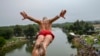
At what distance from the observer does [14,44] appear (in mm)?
49500

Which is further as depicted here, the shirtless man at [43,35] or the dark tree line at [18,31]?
the dark tree line at [18,31]

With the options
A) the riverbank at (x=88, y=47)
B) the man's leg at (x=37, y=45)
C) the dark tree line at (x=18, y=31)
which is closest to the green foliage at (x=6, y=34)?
the dark tree line at (x=18, y=31)

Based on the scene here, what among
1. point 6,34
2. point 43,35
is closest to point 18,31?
point 6,34

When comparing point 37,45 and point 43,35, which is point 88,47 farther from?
point 37,45

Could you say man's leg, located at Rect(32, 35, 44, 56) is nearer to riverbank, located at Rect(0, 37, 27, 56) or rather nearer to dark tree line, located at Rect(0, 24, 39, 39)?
riverbank, located at Rect(0, 37, 27, 56)

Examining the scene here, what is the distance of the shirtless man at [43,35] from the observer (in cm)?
367

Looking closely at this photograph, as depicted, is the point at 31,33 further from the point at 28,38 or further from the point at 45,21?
the point at 45,21

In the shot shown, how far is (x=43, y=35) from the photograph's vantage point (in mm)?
3891

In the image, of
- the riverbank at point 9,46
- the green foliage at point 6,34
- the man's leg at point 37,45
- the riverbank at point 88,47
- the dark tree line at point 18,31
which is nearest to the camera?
the man's leg at point 37,45

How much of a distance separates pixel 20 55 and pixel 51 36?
3136 cm

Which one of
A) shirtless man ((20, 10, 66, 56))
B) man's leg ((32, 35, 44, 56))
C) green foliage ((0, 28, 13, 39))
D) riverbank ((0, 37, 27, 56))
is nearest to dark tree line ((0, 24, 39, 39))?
green foliage ((0, 28, 13, 39))

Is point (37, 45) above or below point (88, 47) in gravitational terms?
above

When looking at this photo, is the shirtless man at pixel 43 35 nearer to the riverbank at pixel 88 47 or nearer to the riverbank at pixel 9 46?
the riverbank at pixel 88 47

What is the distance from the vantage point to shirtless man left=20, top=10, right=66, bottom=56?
367 centimetres
